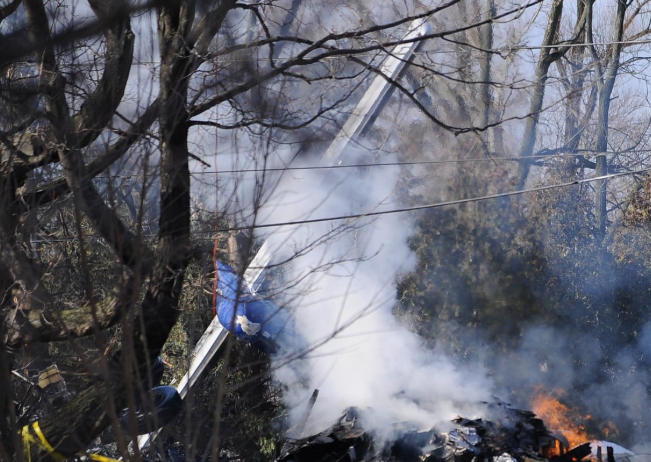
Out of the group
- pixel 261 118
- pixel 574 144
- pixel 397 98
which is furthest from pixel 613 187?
pixel 261 118

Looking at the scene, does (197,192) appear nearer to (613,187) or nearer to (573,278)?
(573,278)

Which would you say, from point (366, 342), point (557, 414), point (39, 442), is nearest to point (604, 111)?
point (557, 414)

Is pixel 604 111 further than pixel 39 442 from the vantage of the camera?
Yes

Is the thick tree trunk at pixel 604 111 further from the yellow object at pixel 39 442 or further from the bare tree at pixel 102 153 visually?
the yellow object at pixel 39 442

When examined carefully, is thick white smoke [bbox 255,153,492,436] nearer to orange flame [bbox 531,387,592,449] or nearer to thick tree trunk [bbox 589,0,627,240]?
orange flame [bbox 531,387,592,449]

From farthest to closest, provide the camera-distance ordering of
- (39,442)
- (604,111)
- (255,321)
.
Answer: (604,111) < (255,321) < (39,442)

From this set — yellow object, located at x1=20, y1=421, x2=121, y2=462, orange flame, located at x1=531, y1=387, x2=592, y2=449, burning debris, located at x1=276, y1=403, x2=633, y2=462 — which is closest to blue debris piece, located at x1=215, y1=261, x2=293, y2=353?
burning debris, located at x1=276, y1=403, x2=633, y2=462

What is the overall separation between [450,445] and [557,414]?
15.9 ft

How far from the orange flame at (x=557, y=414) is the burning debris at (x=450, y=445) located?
2.96 meters

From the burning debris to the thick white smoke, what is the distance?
0.30 m

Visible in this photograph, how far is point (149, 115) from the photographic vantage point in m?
5.07

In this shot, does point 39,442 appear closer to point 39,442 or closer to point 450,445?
point 39,442

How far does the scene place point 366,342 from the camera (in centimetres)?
1162

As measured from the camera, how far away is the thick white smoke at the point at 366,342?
402 inches
